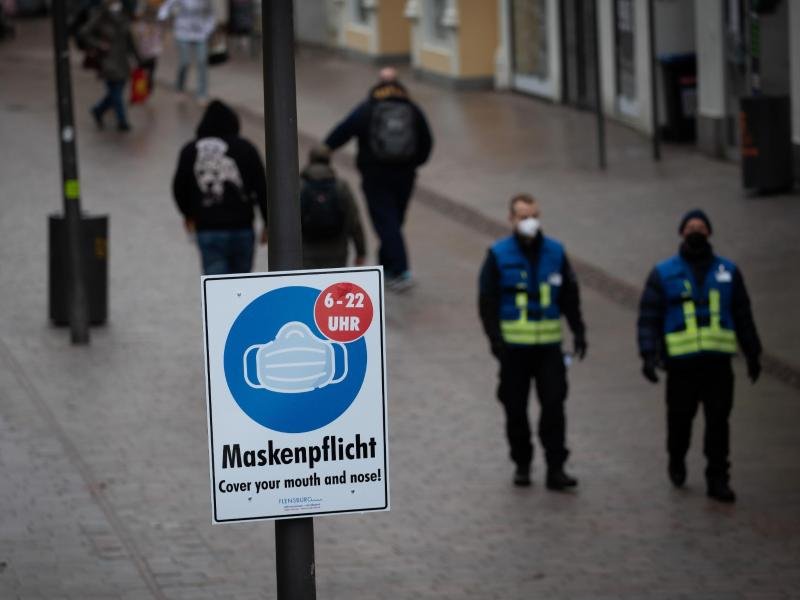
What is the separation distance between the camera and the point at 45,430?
38.5ft

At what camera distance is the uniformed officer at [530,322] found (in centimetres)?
1064

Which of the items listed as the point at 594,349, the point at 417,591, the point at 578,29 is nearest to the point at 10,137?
the point at 578,29

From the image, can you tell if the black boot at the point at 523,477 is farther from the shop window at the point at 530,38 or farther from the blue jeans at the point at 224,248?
the shop window at the point at 530,38

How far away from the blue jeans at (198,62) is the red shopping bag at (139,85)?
30.4 inches

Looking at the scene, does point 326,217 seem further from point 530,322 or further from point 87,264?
point 530,322

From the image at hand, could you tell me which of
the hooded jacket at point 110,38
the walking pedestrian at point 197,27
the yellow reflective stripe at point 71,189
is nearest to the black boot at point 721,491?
the yellow reflective stripe at point 71,189

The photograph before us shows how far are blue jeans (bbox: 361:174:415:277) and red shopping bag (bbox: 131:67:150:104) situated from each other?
1133 cm

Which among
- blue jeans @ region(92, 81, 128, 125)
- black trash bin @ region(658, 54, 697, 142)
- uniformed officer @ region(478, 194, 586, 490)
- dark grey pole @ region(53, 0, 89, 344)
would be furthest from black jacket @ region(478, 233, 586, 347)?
blue jeans @ region(92, 81, 128, 125)

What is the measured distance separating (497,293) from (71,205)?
446 centimetres

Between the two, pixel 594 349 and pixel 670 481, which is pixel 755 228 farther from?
pixel 670 481

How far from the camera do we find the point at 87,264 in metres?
14.5

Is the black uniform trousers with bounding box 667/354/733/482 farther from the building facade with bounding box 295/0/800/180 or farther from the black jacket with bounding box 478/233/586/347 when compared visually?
the building facade with bounding box 295/0/800/180

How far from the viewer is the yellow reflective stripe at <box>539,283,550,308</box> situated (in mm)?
10645

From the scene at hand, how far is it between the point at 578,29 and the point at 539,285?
15806 millimetres
